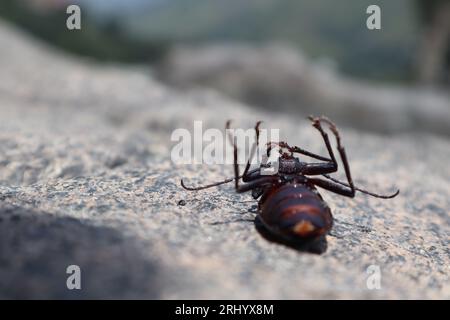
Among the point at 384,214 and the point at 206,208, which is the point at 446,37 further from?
the point at 206,208

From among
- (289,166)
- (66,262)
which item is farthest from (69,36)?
(66,262)

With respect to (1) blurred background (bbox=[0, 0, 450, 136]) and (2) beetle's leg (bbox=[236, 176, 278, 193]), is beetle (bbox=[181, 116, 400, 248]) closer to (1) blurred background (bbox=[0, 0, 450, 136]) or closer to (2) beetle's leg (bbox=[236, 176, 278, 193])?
(2) beetle's leg (bbox=[236, 176, 278, 193])

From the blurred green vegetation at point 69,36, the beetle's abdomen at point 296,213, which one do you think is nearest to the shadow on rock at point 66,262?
the beetle's abdomen at point 296,213

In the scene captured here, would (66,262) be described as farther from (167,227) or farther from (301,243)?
(301,243)

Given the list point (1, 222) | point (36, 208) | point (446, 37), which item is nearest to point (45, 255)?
point (1, 222)

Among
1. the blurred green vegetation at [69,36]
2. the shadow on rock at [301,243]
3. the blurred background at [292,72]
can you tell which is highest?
the blurred green vegetation at [69,36]

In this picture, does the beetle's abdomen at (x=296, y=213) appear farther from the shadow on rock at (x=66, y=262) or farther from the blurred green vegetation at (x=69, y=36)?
the blurred green vegetation at (x=69, y=36)
